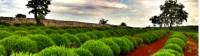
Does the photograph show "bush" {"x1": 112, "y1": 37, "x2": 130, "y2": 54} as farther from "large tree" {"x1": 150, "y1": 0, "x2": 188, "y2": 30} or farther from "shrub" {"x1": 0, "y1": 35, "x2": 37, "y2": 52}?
"large tree" {"x1": 150, "y1": 0, "x2": 188, "y2": 30}

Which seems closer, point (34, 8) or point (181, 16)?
point (34, 8)

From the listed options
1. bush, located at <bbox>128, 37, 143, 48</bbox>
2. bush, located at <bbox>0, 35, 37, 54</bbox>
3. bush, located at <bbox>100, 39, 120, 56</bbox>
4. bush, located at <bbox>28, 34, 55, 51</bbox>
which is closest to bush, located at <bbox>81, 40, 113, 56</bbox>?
bush, located at <bbox>28, 34, 55, 51</bbox>

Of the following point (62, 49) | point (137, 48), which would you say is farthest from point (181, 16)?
point (62, 49)

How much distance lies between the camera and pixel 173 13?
12019 centimetres

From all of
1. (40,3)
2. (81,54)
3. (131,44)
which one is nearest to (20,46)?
(81,54)

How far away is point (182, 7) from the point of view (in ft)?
396

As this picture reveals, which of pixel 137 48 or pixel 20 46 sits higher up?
pixel 20 46

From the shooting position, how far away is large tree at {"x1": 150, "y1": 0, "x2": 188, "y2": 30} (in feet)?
391

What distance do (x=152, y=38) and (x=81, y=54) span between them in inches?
1110

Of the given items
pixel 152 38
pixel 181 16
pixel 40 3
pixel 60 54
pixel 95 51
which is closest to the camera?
pixel 60 54

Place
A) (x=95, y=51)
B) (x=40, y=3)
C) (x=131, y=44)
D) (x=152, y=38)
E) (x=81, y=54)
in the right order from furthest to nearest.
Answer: (x=40, y=3), (x=152, y=38), (x=131, y=44), (x=95, y=51), (x=81, y=54)

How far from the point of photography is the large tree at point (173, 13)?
391 ft

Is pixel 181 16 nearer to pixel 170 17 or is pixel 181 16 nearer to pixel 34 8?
pixel 170 17

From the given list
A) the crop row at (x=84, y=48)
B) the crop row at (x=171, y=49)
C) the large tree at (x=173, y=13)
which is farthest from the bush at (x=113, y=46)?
the large tree at (x=173, y=13)
